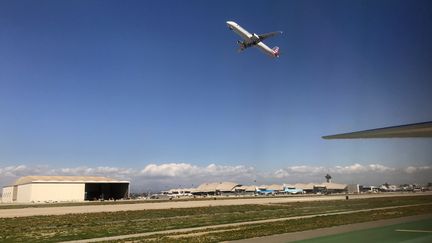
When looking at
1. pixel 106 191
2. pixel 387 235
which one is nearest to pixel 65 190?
pixel 106 191

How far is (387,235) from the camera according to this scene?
19.9m

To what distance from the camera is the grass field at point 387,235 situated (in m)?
18.2

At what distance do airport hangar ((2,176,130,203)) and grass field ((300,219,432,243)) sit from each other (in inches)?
4058

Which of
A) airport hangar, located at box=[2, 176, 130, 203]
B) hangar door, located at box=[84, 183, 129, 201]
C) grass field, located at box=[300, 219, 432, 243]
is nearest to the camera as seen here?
grass field, located at box=[300, 219, 432, 243]

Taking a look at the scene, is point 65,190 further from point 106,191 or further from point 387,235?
point 387,235

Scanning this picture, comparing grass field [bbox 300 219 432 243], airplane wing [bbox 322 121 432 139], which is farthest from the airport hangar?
airplane wing [bbox 322 121 432 139]

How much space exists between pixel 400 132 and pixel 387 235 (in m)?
13.3

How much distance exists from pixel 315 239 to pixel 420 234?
200 inches

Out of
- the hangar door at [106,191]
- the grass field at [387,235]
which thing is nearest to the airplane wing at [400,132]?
the grass field at [387,235]

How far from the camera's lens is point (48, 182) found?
365ft

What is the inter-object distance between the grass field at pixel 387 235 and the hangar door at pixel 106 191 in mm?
110640

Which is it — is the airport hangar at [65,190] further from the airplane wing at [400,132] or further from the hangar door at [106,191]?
the airplane wing at [400,132]

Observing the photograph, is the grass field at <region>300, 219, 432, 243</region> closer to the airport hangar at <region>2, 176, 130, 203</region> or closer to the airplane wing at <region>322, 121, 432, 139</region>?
the airplane wing at <region>322, 121, 432, 139</region>

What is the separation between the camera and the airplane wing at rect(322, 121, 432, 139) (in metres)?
8.15
